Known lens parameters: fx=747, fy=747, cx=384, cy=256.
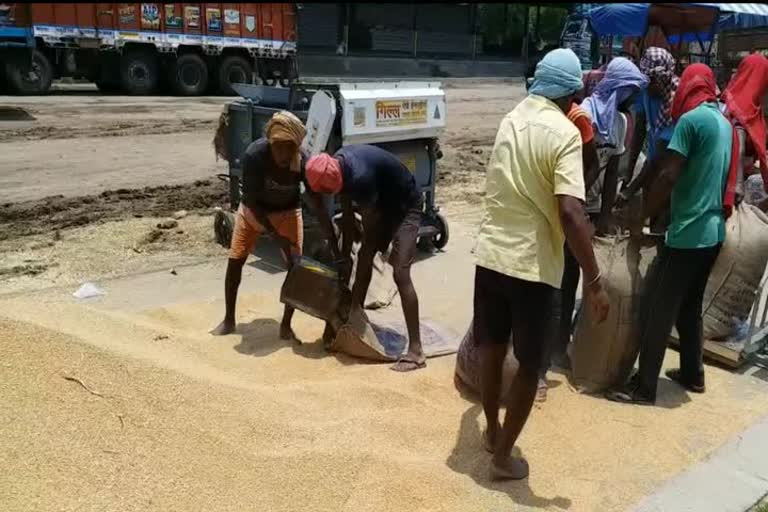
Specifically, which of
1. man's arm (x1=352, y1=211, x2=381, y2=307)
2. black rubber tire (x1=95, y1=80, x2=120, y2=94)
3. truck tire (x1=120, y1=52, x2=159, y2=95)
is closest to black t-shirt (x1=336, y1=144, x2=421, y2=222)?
man's arm (x1=352, y1=211, x2=381, y2=307)

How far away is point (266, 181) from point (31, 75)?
15.0m

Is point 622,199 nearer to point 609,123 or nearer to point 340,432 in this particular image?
point 609,123

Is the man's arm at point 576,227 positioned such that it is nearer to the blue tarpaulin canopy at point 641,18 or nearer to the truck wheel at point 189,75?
the blue tarpaulin canopy at point 641,18

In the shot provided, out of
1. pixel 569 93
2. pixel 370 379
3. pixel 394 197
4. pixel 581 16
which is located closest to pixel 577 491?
pixel 370 379

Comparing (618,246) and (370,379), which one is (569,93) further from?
(370,379)

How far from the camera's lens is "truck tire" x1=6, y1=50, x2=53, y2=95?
16906mm

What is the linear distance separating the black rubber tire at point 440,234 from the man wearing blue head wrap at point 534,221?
3980 millimetres

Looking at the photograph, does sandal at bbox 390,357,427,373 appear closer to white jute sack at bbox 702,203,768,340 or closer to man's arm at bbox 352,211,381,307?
man's arm at bbox 352,211,381,307

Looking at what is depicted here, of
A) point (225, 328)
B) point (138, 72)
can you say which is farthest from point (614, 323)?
point (138, 72)

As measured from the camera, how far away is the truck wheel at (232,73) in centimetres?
2038

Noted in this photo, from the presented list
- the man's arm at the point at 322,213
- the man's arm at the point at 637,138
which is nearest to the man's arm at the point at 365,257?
the man's arm at the point at 322,213

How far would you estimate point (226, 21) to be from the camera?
19.9 meters

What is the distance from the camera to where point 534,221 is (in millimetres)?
2945

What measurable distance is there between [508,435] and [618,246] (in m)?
1.54
